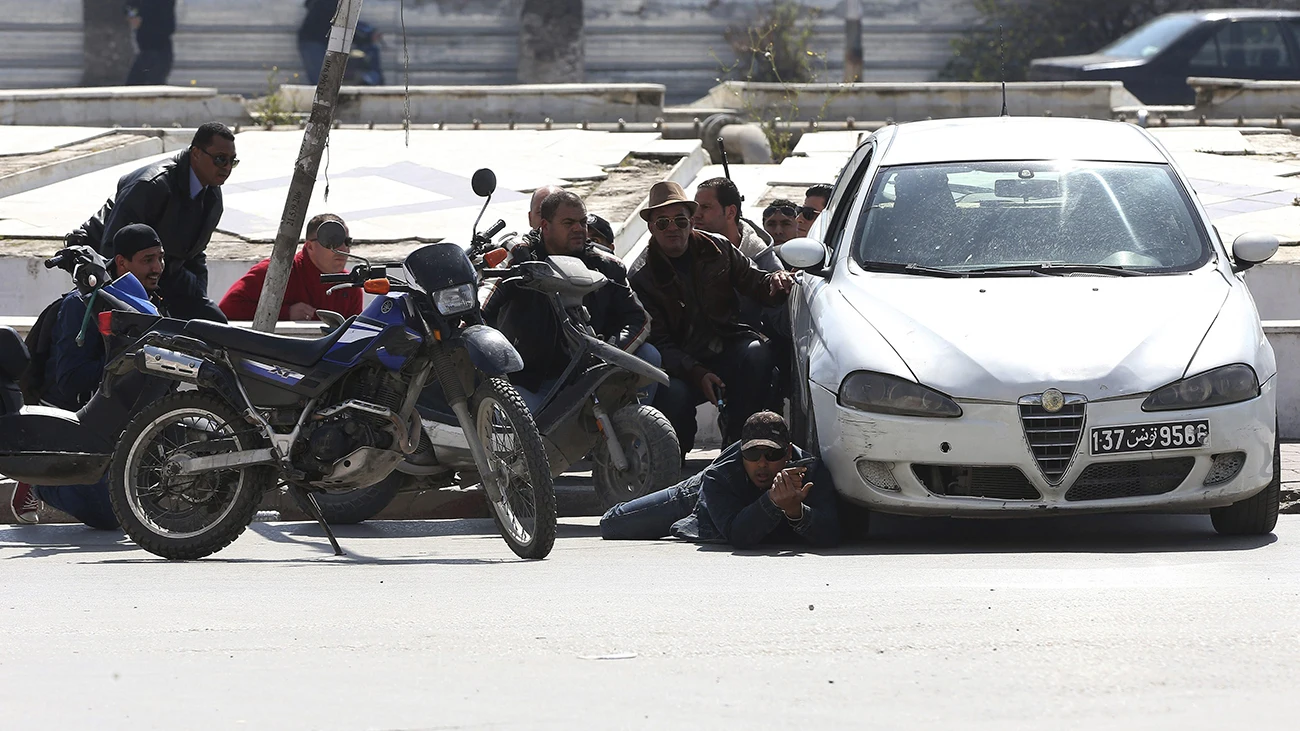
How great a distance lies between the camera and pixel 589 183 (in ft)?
44.0

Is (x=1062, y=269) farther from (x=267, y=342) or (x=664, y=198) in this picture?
(x=267, y=342)

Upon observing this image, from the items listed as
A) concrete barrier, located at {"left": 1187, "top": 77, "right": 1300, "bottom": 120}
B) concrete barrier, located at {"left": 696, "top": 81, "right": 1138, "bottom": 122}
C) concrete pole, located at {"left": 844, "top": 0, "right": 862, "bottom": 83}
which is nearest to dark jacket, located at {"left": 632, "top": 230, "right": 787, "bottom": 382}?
concrete barrier, located at {"left": 696, "top": 81, "right": 1138, "bottom": 122}

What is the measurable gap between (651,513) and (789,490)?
2.77 ft

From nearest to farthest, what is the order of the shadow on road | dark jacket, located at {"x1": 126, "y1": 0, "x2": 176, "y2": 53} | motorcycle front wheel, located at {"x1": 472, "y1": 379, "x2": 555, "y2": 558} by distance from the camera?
motorcycle front wheel, located at {"x1": 472, "y1": 379, "x2": 555, "y2": 558}
the shadow on road
dark jacket, located at {"x1": 126, "y1": 0, "x2": 176, "y2": 53}

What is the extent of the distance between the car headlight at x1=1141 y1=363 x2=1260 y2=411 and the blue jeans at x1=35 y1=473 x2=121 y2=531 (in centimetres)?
433

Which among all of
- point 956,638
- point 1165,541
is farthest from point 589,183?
point 956,638

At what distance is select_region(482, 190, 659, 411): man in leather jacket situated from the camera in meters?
7.62

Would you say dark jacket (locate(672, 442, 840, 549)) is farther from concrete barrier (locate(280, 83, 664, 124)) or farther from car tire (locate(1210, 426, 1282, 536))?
concrete barrier (locate(280, 83, 664, 124))

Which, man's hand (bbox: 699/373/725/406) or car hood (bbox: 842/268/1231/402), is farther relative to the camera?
man's hand (bbox: 699/373/725/406)

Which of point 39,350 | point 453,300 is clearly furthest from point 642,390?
point 39,350

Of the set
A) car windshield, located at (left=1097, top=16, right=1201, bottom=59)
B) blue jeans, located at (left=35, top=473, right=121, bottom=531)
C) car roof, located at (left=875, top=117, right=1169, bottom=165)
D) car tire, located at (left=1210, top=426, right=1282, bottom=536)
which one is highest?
car windshield, located at (left=1097, top=16, right=1201, bottom=59)

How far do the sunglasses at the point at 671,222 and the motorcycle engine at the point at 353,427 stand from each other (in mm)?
2194

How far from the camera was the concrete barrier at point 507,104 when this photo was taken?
17.8 meters

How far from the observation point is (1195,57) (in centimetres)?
2172
